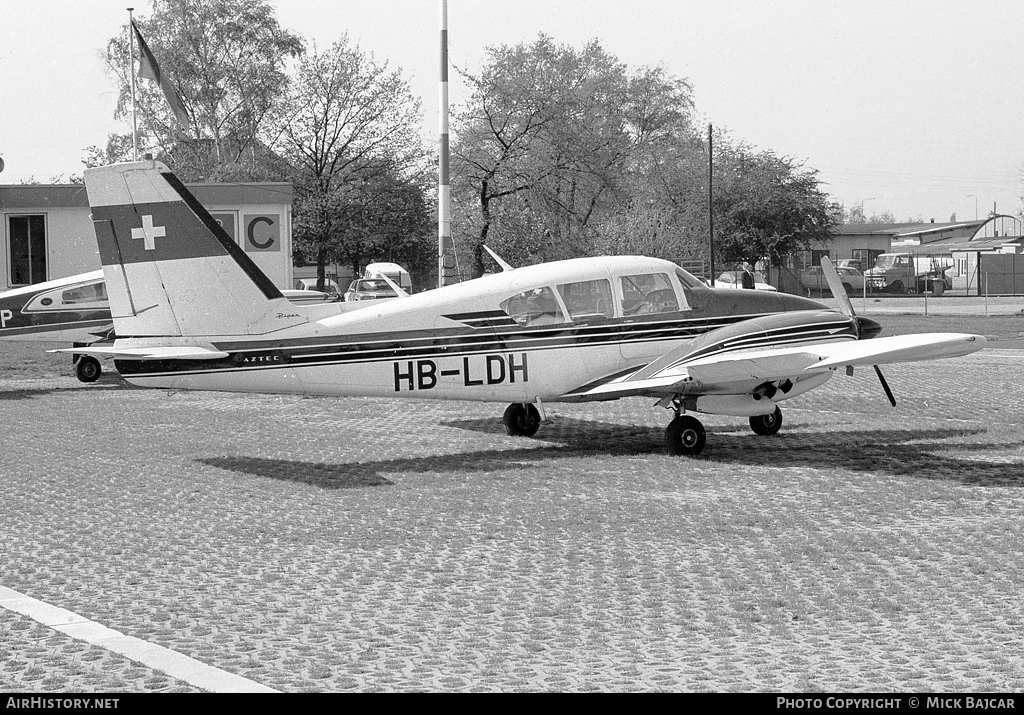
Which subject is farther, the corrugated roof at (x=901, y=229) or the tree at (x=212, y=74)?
the corrugated roof at (x=901, y=229)

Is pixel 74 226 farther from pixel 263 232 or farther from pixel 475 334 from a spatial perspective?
pixel 475 334

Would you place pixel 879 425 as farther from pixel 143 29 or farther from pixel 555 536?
pixel 143 29

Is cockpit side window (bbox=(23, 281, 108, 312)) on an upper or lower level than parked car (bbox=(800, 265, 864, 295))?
lower

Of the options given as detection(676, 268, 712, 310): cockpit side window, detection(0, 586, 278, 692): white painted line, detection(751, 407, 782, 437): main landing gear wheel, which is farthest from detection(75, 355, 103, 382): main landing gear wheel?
detection(0, 586, 278, 692): white painted line

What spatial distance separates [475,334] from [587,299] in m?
1.37

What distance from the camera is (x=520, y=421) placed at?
48.5 ft

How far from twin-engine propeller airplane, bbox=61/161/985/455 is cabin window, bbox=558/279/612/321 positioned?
14 millimetres

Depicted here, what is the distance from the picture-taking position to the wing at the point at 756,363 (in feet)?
39.6

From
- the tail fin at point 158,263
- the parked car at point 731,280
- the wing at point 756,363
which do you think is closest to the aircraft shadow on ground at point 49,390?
the tail fin at point 158,263

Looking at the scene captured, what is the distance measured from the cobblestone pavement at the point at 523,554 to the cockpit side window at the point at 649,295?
61.1 inches

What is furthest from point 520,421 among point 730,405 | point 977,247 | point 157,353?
point 977,247

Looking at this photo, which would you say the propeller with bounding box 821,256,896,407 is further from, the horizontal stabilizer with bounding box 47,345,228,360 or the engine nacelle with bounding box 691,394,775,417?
the horizontal stabilizer with bounding box 47,345,228,360

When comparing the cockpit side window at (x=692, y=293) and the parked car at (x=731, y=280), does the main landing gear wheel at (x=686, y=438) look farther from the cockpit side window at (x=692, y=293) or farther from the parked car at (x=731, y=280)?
the parked car at (x=731, y=280)

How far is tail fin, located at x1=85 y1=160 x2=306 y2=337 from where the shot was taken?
12312 millimetres
